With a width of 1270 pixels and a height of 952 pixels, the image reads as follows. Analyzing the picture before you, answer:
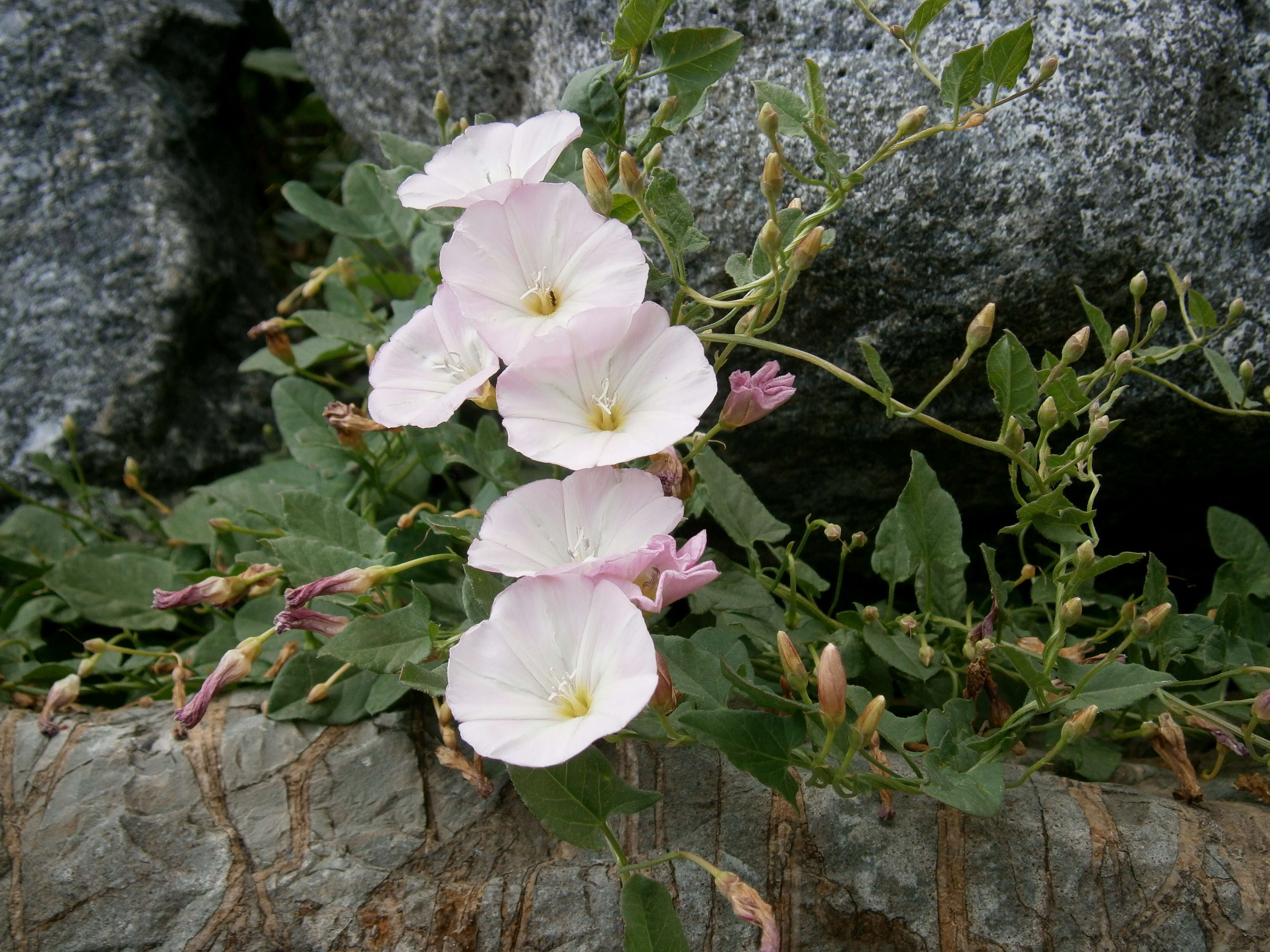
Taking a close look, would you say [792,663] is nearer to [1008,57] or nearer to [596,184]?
[596,184]

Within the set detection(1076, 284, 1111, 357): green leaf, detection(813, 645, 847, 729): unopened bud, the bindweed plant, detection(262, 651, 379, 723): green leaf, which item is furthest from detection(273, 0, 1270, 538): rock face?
detection(262, 651, 379, 723): green leaf

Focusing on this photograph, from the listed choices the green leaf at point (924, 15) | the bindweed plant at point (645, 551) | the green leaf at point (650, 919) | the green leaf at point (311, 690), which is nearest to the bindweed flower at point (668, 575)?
the bindweed plant at point (645, 551)

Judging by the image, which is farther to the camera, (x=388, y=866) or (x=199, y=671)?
(x=199, y=671)

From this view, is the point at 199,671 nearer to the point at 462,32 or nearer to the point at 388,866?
the point at 388,866

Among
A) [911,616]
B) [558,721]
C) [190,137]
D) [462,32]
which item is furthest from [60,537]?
[911,616]

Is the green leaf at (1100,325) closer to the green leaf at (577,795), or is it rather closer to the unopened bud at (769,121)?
the unopened bud at (769,121)

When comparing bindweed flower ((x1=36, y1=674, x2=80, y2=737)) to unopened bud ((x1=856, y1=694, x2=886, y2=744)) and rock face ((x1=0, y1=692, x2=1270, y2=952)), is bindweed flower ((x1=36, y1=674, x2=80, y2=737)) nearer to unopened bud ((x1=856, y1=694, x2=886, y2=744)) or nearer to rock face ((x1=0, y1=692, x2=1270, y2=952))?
rock face ((x1=0, y1=692, x2=1270, y2=952))
